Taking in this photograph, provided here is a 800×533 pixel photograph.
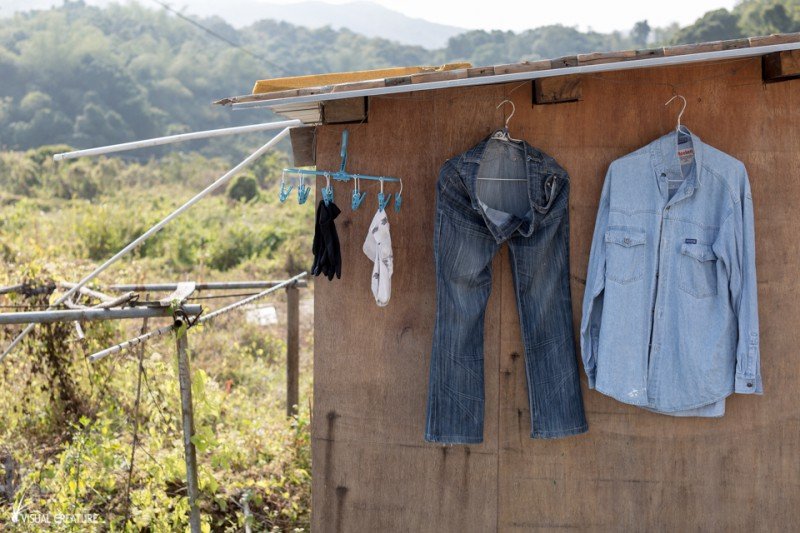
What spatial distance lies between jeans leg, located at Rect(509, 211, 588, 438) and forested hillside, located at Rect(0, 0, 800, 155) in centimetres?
3017

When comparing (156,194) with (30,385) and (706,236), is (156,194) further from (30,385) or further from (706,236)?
(706,236)

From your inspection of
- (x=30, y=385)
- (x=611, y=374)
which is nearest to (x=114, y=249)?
(x=30, y=385)

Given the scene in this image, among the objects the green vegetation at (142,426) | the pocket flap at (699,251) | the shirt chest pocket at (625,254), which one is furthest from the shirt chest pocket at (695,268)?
the green vegetation at (142,426)

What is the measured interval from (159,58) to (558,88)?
47.4 m

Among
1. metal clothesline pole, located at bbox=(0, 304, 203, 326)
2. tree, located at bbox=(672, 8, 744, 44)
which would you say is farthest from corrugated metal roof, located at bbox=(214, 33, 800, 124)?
tree, located at bbox=(672, 8, 744, 44)

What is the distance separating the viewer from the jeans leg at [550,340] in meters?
3.30

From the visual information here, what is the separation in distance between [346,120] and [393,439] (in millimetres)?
1384

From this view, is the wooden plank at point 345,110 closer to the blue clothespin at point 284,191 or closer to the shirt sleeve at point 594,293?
the blue clothespin at point 284,191

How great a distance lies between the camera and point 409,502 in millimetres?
3551

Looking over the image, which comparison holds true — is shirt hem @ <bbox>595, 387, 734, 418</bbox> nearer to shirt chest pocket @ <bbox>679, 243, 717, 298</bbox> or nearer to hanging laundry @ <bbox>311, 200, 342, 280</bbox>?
shirt chest pocket @ <bbox>679, 243, 717, 298</bbox>

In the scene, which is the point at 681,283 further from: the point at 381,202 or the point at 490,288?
the point at 381,202

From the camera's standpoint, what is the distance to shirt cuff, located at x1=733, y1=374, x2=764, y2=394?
310cm

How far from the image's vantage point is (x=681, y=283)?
Answer: 311cm

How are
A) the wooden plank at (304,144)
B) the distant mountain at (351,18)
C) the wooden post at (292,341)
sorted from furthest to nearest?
1. the distant mountain at (351,18)
2. the wooden post at (292,341)
3. the wooden plank at (304,144)
